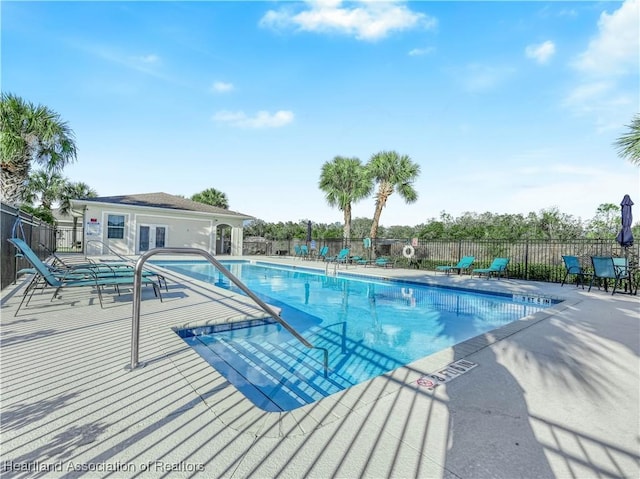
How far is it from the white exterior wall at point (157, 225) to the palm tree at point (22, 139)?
223 inches

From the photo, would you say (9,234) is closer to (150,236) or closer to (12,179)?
(12,179)

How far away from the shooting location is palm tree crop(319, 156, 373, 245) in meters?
20.4

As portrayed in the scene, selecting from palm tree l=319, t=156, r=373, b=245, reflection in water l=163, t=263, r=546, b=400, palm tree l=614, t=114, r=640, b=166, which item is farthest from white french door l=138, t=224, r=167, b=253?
palm tree l=614, t=114, r=640, b=166

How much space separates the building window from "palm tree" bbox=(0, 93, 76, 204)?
6.05 m

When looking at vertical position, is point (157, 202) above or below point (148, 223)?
above

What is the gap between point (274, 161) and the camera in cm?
1895

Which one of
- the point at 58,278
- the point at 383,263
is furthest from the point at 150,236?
the point at 58,278

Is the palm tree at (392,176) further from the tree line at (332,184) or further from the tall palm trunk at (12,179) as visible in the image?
the tall palm trunk at (12,179)

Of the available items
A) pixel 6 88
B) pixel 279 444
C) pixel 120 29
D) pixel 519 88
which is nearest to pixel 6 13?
pixel 120 29

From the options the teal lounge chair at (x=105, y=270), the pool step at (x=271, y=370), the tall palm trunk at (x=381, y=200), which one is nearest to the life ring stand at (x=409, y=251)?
the tall palm trunk at (x=381, y=200)

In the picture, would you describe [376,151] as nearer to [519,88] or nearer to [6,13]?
[519,88]

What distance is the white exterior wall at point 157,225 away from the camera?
1700cm

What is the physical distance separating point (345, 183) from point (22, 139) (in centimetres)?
1558

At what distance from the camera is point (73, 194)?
931 inches
